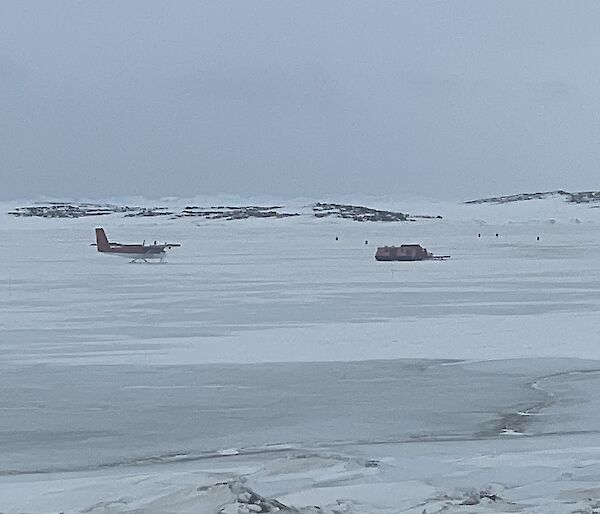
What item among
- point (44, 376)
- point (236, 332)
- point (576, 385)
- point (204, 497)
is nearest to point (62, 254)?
point (236, 332)

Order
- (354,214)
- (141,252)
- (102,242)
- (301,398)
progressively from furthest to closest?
1. (354,214)
2. (102,242)
3. (141,252)
4. (301,398)

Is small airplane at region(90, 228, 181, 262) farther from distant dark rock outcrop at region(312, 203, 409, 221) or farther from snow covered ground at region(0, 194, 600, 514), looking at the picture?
distant dark rock outcrop at region(312, 203, 409, 221)

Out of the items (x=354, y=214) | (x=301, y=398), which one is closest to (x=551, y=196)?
(x=354, y=214)

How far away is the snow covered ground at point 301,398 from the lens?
202 inches

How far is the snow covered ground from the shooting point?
5137 mm

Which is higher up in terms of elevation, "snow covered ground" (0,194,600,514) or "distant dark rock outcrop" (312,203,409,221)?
"distant dark rock outcrop" (312,203,409,221)

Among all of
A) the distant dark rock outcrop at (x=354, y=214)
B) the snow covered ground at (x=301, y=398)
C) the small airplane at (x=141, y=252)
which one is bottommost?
the snow covered ground at (x=301, y=398)

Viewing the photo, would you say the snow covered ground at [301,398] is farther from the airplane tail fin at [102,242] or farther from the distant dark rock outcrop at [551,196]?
the distant dark rock outcrop at [551,196]

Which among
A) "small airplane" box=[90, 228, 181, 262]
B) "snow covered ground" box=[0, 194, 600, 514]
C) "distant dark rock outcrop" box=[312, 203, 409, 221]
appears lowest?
Answer: "snow covered ground" box=[0, 194, 600, 514]

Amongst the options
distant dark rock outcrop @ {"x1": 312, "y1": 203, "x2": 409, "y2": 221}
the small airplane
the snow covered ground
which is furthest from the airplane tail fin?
distant dark rock outcrop @ {"x1": 312, "y1": 203, "x2": 409, "y2": 221}

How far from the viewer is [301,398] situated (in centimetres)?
773

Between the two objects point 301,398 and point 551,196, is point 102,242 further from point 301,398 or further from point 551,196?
point 551,196

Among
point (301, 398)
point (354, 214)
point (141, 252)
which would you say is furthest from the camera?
point (354, 214)

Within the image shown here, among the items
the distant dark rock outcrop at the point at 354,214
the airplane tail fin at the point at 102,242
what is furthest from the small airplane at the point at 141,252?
the distant dark rock outcrop at the point at 354,214
